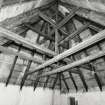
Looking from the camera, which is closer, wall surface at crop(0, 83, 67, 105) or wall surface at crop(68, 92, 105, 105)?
wall surface at crop(0, 83, 67, 105)

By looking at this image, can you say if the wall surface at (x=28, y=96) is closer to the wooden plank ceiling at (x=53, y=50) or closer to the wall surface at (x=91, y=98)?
the wooden plank ceiling at (x=53, y=50)

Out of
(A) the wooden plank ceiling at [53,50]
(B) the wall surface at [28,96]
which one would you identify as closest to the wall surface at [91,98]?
(A) the wooden plank ceiling at [53,50]

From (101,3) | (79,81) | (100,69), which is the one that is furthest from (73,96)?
→ (101,3)

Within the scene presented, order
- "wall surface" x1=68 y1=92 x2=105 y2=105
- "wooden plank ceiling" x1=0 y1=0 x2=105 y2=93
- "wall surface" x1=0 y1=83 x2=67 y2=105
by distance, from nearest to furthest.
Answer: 1. "wooden plank ceiling" x1=0 y1=0 x2=105 y2=93
2. "wall surface" x1=0 y1=83 x2=67 y2=105
3. "wall surface" x1=68 y1=92 x2=105 y2=105

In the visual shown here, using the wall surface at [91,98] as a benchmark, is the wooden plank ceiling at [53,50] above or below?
above

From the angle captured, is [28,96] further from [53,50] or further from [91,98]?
[91,98]

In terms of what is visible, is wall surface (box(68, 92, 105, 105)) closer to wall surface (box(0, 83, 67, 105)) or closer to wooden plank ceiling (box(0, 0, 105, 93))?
wooden plank ceiling (box(0, 0, 105, 93))

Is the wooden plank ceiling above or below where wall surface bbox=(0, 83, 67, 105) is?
above

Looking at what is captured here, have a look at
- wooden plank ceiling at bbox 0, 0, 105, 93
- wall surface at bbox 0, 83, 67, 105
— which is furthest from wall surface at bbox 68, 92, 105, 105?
wall surface at bbox 0, 83, 67, 105

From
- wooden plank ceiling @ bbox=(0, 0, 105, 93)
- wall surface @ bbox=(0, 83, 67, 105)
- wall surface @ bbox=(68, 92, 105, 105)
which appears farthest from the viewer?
wall surface @ bbox=(68, 92, 105, 105)

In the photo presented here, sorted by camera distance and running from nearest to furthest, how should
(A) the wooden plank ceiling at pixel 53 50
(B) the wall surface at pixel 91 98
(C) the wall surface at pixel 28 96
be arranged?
1. (A) the wooden plank ceiling at pixel 53 50
2. (C) the wall surface at pixel 28 96
3. (B) the wall surface at pixel 91 98

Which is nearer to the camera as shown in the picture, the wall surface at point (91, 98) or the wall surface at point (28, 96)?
the wall surface at point (28, 96)

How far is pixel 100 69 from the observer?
4.82 metres

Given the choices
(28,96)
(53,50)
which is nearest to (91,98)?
(53,50)
